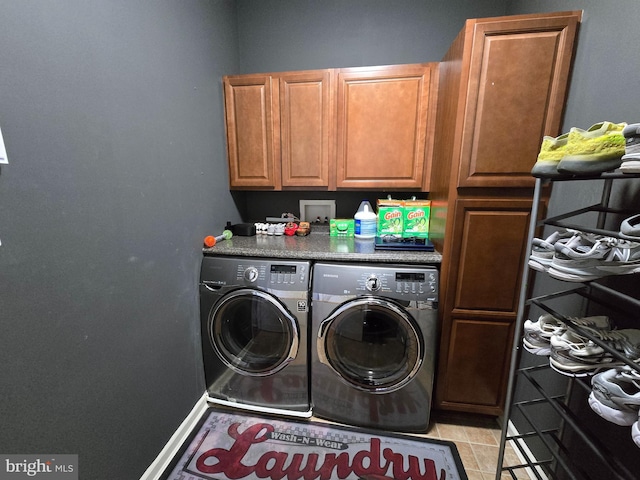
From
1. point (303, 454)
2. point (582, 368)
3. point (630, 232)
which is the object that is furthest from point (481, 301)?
point (303, 454)

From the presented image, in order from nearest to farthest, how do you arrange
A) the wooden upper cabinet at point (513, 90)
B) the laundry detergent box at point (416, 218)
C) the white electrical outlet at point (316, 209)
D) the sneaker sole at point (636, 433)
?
the sneaker sole at point (636, 433), the wooden upper cabinet at point (513, 90), the laundry detergent box at point (416, 218), the white electrical outlet at point (316, 209)

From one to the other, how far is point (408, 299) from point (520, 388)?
82cm

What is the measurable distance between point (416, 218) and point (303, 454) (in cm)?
152

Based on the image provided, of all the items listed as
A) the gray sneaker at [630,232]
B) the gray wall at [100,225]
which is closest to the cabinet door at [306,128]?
the gray wall at [100,225]

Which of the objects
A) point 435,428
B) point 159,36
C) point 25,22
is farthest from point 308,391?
point 159,36

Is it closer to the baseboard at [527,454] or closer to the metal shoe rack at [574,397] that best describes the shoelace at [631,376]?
the metal shoe rack at [574,397]

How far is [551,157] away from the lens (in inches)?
34.1

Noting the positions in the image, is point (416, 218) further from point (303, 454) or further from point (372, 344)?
point (303, 454)

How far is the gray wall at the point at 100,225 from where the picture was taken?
2.43 ft

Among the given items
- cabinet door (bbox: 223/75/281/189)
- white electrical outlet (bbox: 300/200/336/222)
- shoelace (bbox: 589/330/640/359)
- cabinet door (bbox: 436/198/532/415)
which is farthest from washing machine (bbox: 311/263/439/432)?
cabinet door (bbox: 223/75/281/189)

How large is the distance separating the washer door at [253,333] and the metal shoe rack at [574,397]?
1.07 m

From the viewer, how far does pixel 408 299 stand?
135 centimetres

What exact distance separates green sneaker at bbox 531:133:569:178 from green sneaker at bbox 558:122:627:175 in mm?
61

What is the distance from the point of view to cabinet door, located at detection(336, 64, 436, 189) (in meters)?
1.60
